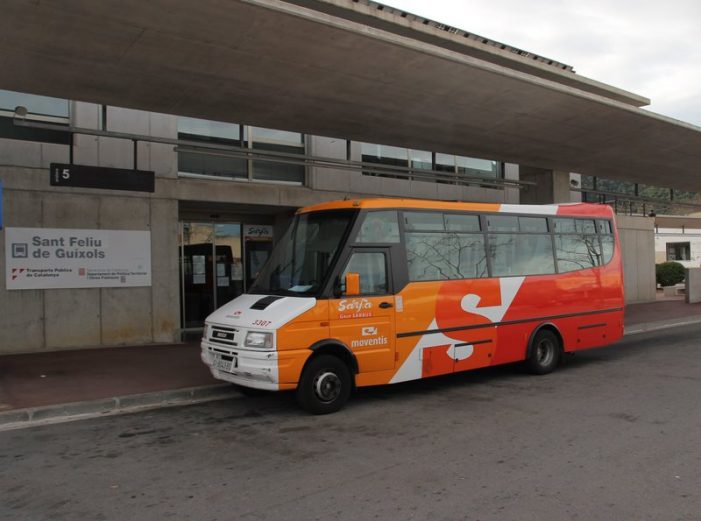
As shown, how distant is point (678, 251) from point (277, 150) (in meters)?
48.3

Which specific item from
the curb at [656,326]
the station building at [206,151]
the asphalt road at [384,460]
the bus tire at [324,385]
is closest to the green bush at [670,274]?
the curb at [656,326]

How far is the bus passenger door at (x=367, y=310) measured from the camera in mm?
7262

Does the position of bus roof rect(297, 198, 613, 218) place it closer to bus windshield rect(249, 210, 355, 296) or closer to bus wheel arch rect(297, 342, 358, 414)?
bus windshield rect(249, 210, 355, 296)

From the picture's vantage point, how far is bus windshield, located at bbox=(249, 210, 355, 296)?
7.42 metres

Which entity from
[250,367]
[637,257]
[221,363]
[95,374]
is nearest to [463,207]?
[250,367]

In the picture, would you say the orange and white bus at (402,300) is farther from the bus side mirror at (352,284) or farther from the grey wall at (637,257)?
the grey wall at (637,257)

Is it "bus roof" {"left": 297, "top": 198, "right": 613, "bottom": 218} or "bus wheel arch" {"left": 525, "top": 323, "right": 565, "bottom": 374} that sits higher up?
"bus roof" {"left": 297, "top": 198, "right": 613, "bottom": 218}

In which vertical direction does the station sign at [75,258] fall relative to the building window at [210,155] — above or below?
below

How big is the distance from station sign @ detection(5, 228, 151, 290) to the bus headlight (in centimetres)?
673

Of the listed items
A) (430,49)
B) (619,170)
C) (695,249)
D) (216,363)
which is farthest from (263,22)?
(695,249)

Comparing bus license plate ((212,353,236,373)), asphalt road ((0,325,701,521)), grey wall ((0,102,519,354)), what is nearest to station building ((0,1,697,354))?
grey wall ((0,102,519,354))

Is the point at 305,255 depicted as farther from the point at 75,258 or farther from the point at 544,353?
the point at 75,258

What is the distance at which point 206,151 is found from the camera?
474 inches

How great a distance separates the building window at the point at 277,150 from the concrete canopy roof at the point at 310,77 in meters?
2.20
